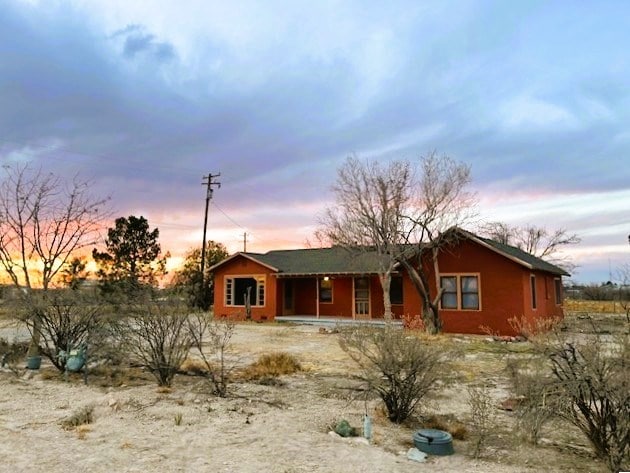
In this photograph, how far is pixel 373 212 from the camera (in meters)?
18.8

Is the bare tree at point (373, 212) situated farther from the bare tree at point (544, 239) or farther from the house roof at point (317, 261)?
the bare tree at point (544, 239)

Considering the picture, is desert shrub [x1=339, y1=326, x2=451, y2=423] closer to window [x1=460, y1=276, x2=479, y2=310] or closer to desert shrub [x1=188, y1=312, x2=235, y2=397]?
desert shrub [x1=188, y1=312, x2=235, y2=397]

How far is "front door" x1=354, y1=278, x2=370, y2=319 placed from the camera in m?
23.2

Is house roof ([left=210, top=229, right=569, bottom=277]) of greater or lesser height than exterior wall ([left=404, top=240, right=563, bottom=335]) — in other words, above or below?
above

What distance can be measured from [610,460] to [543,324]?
140cm

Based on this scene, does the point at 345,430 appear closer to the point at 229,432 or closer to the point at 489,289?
the point at 229,432

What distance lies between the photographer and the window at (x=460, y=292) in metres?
17.6

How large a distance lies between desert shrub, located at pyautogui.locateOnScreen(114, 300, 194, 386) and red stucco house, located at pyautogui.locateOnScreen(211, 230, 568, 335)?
6818 millimetres

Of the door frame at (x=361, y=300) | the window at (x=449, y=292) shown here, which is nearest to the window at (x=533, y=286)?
the window at (x=449, y=292)

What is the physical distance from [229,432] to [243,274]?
20.3 metres

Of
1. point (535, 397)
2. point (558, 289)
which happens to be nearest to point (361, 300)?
point (558, 289)

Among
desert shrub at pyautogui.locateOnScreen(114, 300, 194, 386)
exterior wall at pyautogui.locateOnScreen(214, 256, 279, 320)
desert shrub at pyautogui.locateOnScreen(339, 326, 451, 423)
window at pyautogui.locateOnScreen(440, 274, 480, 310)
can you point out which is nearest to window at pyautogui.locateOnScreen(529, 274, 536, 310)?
window at pyautogui.locateOnScreen(440, 274, 480, 310)

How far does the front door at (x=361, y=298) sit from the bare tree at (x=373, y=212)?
360 cm

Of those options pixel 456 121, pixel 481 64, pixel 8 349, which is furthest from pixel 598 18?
pixel 8 349
